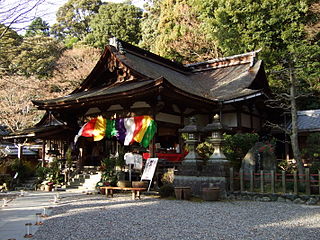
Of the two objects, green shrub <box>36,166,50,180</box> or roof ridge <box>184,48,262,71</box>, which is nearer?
green shrub <box>36,166,50,180</box>

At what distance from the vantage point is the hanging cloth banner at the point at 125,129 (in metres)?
12.2

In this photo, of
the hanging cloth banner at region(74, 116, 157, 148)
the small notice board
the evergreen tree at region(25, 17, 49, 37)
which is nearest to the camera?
the evergreen tree at region(25, 17, 49, 37)

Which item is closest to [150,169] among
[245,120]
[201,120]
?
[201,120]

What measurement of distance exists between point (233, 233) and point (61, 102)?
1072 centimetres

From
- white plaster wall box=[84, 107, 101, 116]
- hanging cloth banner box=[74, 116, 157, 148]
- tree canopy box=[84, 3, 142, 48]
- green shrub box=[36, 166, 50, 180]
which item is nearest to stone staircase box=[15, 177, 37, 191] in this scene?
green shrub box=[36, 166, 50, 180]

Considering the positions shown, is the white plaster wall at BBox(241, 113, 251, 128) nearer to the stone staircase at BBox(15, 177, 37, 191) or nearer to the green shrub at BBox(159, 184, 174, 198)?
the green shrub at BBox(159, 184, 174, 198)

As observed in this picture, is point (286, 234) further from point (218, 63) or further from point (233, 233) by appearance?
point (218, 63)

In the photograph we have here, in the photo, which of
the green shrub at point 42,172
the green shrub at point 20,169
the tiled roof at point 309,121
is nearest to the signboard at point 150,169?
the green shrub at point 42,172

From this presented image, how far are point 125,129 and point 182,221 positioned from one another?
7.30m

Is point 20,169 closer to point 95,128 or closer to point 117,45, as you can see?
point 95,128

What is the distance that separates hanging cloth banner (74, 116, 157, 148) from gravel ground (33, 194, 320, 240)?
12.0 feet

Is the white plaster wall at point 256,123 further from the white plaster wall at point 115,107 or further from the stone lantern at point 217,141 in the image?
the white plaster wall at point 115,107

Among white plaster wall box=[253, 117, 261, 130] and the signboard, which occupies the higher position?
white plaster wall box=[253, 117, 261, 130]

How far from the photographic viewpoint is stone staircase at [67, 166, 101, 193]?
13.7 m
